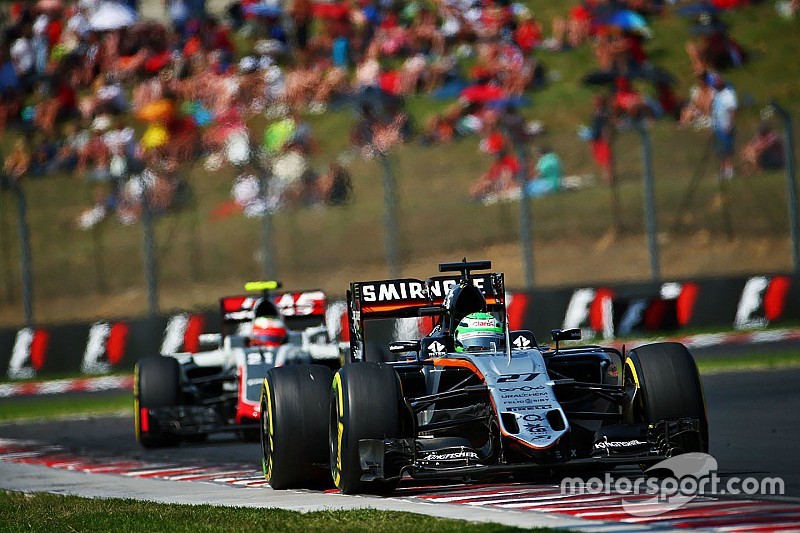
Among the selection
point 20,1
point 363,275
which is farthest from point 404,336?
point 20,1

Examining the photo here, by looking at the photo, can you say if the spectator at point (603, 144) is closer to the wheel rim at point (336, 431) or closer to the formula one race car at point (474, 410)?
the formula one race car at point (474, 410)

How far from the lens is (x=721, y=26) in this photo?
136ft

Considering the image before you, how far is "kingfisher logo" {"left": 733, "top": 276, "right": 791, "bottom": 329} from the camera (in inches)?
958

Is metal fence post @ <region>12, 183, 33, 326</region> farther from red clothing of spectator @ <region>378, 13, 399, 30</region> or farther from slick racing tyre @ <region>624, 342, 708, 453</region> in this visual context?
red clothing of spectator @ <region>378, 13, 399, 30</region>

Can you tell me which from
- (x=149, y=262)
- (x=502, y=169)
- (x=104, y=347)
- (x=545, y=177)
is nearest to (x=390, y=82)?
(x=502, y=169)

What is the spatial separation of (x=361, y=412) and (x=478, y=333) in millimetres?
1603

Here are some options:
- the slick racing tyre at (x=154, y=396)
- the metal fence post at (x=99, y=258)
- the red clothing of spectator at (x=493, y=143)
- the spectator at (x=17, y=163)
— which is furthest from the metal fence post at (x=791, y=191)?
the spectator at (x=17, y=163)

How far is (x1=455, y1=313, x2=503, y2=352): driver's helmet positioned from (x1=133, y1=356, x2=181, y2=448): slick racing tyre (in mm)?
5516

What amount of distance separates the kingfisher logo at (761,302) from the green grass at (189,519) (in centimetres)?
1578

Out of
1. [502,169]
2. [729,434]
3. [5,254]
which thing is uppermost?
[502,169]

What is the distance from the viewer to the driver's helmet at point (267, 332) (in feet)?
54.2

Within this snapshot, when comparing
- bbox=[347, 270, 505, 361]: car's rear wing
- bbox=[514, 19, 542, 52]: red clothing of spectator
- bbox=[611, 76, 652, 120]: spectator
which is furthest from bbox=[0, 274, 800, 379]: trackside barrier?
bbox=[514, 19, 542, 52]: red clothing of spectator

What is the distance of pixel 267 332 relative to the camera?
16.5 m

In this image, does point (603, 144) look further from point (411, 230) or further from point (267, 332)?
point (267, 332)
